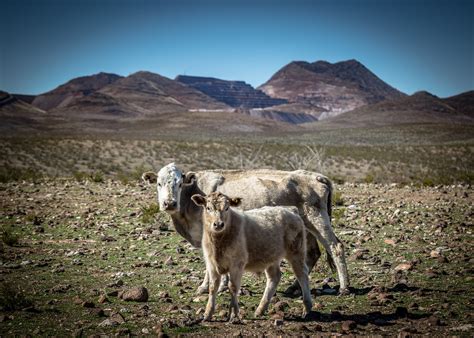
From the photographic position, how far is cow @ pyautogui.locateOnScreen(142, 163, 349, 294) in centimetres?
972

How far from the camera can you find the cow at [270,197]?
383 inches

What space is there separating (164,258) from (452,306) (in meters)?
6.44

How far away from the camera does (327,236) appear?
9.59 m

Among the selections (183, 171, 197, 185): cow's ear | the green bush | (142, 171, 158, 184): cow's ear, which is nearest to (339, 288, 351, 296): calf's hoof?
(183, 171, 197, 185): cow's ear

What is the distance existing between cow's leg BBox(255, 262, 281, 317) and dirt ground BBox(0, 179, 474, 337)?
17 cm

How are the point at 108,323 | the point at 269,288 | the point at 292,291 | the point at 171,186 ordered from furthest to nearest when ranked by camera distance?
the point at 171,186 → the point at 292,291 → the point at 269,288 → the point at 108,323

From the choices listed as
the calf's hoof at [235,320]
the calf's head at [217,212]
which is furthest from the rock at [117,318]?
the calf's head at [217,212]

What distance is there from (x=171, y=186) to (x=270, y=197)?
2118 millimetres

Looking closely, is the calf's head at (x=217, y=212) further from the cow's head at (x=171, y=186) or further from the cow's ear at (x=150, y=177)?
the cow's ear at (x=150, y=177)

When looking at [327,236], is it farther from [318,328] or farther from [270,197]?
[318,328]

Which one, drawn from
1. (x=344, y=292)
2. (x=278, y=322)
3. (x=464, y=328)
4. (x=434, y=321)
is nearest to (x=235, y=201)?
(x=278, y=322)

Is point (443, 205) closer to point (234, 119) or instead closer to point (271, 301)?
point (271, 301)

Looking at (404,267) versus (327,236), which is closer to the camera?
(327,236)

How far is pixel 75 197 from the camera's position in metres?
19.6
